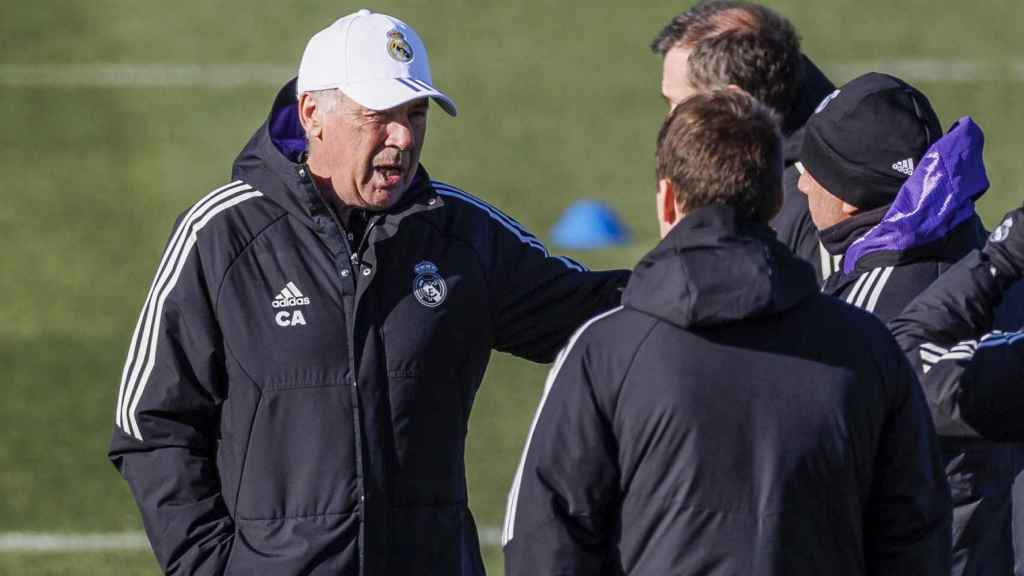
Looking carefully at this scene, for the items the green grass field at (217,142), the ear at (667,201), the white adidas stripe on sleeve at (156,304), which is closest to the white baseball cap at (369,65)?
the white adidas stripe on sleeve at (156,304)

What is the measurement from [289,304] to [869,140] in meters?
1.41

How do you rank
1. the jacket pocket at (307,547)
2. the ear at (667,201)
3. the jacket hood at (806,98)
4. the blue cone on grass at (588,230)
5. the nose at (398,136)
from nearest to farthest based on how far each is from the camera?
the ear at (667,201) → the jacket pocket at (307,547) → the nose at (398,136) → the jacket hood at (806,98) → the blue cone on grass at (588,230)

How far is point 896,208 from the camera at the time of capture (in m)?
4.09

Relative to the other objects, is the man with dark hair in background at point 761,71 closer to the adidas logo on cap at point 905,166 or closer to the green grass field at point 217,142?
the adidas logo on cap at point 905,166

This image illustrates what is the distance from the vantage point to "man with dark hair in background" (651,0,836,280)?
4977 mm

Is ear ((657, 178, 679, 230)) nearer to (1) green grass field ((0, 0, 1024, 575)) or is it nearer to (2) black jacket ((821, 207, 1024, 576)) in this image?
(2) black jacket ((821, 207, 1024, 576))

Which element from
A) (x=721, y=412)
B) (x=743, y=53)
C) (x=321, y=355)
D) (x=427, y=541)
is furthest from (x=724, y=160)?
(x=743, y=53)

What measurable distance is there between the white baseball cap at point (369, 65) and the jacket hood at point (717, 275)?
97 centimetres

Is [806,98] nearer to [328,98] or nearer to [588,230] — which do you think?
[328,98]

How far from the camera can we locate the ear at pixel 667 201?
11.0ft

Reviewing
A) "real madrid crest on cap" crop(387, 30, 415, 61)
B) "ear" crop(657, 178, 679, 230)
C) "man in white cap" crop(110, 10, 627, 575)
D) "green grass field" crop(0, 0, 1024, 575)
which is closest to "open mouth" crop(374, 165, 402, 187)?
"man in white cap" crop(110, 10, 627, 575)

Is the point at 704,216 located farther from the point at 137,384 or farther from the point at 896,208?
the point at 137,384

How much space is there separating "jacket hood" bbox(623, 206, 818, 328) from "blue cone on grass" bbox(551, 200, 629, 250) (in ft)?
22.9

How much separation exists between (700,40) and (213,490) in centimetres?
197
